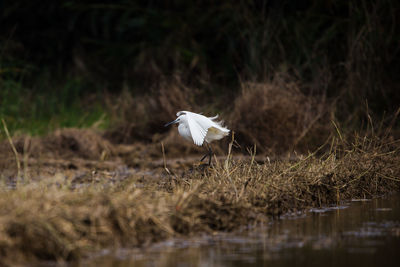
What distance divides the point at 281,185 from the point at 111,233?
173 centimetres

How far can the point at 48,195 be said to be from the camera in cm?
410

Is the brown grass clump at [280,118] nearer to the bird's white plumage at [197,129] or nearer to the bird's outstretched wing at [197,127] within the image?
the bird's white plumage at [197,129]

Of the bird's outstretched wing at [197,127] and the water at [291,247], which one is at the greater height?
the bird's outstretched wing at [197,127]

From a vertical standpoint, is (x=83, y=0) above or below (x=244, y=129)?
above

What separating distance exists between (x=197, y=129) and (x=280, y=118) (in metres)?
3.66

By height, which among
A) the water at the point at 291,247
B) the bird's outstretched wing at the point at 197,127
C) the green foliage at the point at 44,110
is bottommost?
the water at the point at 291,247

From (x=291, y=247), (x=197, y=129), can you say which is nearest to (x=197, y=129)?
(x=197, y=129)

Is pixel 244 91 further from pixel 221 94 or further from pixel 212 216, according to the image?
pixel 212 216

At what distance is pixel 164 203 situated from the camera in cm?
443

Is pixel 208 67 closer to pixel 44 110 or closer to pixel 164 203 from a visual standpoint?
pixel 44 110

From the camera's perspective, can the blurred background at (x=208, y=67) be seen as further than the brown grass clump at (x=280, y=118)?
Yes

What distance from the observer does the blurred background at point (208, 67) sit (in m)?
9.12

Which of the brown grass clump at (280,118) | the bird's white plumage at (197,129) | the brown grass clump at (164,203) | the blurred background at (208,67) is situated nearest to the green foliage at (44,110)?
the blurred background at (208,67)

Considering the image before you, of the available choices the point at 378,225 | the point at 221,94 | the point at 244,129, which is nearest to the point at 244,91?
the point at 244,129
